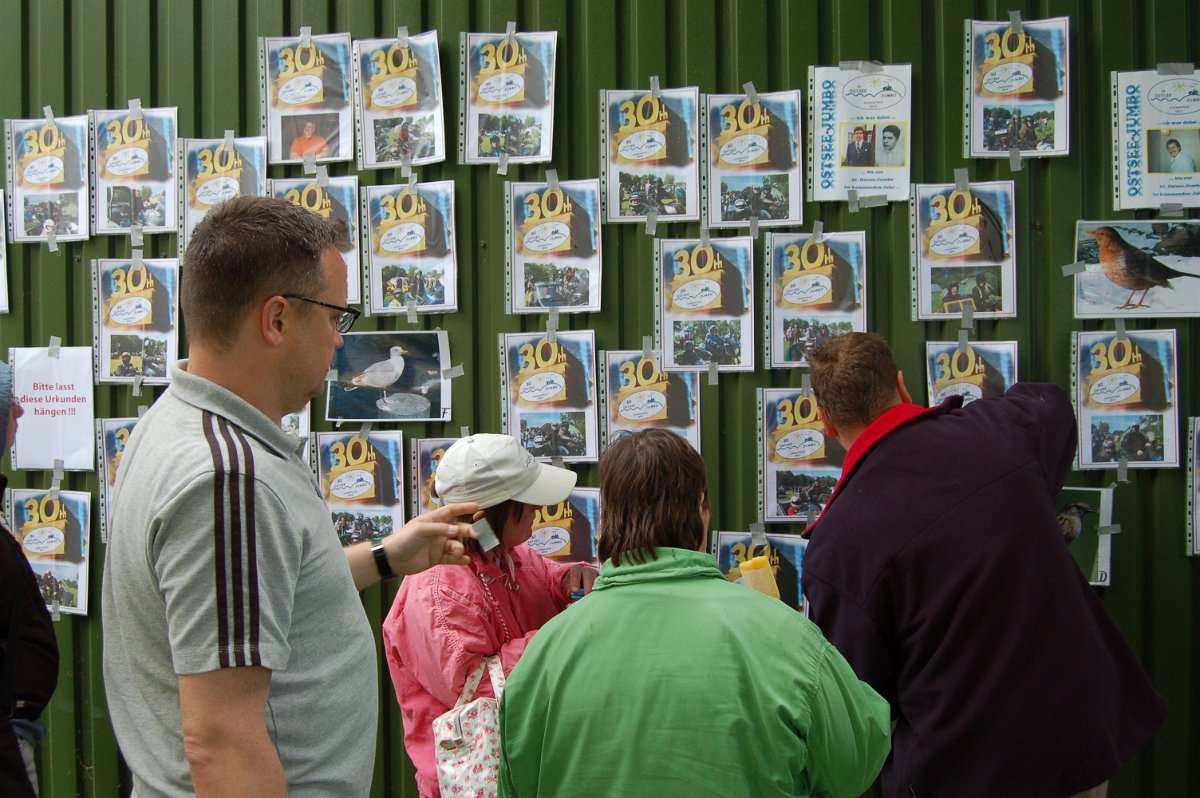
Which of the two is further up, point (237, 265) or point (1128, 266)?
point (1128, 266)

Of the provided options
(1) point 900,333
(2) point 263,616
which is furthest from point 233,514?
(1) point 900,333

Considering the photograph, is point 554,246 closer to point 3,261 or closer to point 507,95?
point 507,95

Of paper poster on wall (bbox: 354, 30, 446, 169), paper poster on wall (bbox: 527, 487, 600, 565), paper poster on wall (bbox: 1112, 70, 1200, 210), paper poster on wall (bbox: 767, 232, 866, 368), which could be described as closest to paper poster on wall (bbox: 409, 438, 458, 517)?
paper poster on wall (bbox: 527, 487, 600, 565)

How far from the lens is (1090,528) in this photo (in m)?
3.01

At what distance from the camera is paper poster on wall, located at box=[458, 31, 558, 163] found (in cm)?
317

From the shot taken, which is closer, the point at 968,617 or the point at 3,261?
the point at 968,617

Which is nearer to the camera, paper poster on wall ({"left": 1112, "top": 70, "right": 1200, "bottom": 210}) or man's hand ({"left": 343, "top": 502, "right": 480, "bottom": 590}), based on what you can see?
man's hand ({"left": 343, "top": 502, "right": 480, "bottom": 590})

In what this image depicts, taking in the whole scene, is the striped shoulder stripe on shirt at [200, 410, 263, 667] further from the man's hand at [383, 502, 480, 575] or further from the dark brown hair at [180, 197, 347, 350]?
the man's hand at [383, 502, 480, 575]

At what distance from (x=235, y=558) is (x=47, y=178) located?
2.84 metres

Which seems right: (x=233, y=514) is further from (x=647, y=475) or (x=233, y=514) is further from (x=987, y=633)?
(x=987, y=633)

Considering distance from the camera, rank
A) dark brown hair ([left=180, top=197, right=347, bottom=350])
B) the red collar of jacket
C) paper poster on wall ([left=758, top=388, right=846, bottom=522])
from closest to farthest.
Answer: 1. dark brown hair ([left=180, top=197, right=347, bottom=350])
2. the red collar of jacket
3. paper poster on wall ([left=758, top=388, right=846, bottom=522])

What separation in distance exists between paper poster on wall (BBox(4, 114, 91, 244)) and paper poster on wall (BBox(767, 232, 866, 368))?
2740 millimetres

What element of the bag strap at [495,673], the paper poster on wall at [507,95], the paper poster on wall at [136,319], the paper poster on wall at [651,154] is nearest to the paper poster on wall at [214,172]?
the paper poster on wall at [136,319]

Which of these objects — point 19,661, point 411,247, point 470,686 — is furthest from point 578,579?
point 19,661
